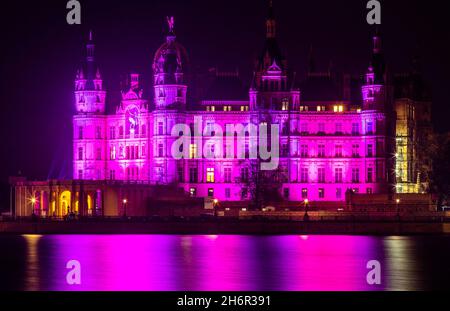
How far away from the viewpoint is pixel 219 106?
141500mm

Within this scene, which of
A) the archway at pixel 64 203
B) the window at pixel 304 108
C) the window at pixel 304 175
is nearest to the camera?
the archway at pixel 64 203

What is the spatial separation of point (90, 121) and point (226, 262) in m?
48.3

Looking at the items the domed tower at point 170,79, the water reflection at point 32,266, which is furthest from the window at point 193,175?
the water reflection at point 32,266

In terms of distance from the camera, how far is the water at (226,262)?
88000mm

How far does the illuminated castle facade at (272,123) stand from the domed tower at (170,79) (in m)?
0.09

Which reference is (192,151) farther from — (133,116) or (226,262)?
(226,262)

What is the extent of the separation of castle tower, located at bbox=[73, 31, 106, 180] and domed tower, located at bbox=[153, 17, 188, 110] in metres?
7.62

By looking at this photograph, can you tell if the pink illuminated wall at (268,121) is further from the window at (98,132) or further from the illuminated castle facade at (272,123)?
the window at (98,132)

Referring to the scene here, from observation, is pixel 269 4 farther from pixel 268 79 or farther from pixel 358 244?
pixel 358 244

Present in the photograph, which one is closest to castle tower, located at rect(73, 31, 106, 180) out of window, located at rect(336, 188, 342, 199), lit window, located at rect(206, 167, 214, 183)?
lit window, located at rect(206, 167, 214, 183)

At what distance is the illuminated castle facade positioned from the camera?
139 meters
